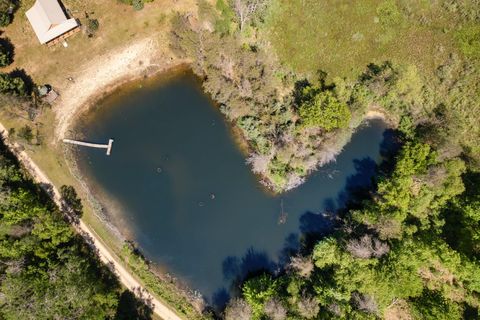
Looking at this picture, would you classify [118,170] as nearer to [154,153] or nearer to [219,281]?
[154,153]

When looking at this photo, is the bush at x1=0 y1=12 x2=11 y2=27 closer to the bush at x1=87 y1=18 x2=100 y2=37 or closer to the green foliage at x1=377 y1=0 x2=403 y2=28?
the bush at x1=87 y1=18 x2=100 y2=37

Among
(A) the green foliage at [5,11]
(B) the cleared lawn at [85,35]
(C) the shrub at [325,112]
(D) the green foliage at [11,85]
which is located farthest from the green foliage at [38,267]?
(C) the shrub at [325,112]

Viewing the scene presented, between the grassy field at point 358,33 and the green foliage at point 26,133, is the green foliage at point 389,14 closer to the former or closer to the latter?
the grassy field at point 358,33

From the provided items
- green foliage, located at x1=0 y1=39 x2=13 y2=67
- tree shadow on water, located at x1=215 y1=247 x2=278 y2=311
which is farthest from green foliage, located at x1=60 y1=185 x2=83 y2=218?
tree shadow on water, located at x1=215 y1=247 x2=278 y2=311

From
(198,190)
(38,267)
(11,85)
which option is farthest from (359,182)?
(11,85)

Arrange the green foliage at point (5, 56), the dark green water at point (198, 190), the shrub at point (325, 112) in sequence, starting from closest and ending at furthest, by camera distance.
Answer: the shrub at point (325, 112), the green foliage at point (5, 56), the dark green water at point (198, 190)

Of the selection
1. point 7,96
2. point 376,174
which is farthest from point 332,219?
point 7,96

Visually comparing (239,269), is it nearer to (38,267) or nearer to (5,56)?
(38,267)
